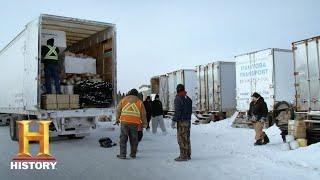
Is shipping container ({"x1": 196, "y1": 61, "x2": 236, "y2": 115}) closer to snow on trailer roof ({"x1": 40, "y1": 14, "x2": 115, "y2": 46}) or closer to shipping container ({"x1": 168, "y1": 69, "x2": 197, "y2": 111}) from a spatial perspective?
shipping container ({"x1": 168, "y1": 69, "x2": 197, "y2": 111})

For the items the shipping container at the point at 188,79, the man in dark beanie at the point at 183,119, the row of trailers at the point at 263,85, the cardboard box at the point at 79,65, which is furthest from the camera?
the shipping container at the point at 188,79

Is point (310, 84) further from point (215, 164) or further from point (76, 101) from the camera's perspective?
point (76, 101)

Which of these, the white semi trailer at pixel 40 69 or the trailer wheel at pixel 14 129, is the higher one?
the white semi trailer at pixel 40 69

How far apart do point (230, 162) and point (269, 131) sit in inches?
268

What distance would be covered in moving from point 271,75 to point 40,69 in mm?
9855

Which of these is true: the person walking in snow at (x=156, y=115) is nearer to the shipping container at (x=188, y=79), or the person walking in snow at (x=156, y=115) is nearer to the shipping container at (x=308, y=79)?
the shipping container at (x=308, y=79)

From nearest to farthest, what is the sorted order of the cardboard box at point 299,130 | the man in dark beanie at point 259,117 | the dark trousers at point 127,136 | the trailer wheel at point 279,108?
the dark trousers at point 127,136 < the cardboard box at point 299,130 < the man in dark beanie at point 259,117 < the trailer wheel at point 279,108

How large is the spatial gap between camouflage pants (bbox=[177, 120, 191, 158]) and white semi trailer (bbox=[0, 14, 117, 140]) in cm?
386

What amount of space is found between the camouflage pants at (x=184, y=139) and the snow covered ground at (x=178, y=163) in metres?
0.25

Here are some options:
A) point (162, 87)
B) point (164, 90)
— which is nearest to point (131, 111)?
point (164, 90)

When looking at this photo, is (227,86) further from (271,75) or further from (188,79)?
(271,75)

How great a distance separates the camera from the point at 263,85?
57.0ft

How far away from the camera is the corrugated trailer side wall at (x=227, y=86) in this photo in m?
21.2

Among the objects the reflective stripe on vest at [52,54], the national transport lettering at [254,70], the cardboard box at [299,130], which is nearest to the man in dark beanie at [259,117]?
the cardboard box at [299,130]
